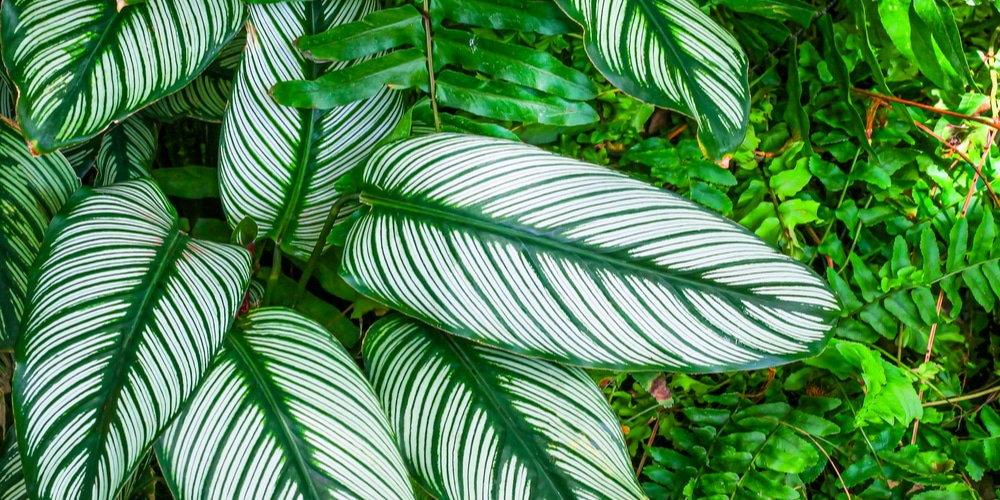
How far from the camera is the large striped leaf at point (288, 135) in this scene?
1002mm

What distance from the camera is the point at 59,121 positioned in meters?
0.80

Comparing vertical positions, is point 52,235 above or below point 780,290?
above

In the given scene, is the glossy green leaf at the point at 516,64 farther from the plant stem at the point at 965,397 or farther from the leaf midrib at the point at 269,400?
the plant stem at the point at 965,397

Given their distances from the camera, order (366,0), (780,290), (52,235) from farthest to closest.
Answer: (366,0), (52,235), (780,290)

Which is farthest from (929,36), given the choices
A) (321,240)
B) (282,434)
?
(282,434)

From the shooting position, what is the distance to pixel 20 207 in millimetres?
942

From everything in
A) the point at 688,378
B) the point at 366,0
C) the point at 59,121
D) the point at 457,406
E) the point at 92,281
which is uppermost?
the point at 366,0

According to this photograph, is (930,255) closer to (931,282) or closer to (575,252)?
(931,282)

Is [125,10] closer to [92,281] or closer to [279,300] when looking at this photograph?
[92,281]

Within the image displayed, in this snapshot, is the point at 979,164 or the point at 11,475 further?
the point at 979,164

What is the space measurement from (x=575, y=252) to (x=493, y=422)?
0.26 metres

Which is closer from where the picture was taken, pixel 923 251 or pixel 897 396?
pixel 897 396

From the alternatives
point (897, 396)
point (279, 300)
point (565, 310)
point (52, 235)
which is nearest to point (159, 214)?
point (52, 235)

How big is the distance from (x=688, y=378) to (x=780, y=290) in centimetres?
39
